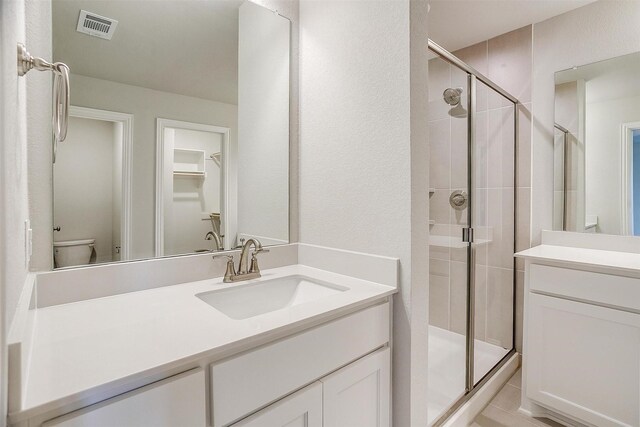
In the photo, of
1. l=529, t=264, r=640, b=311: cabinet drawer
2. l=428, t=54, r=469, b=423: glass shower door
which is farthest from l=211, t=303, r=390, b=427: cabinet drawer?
l=529, t=264, r=640, b=311: cabinet drawer

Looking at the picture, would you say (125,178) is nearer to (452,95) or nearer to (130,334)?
(130,334)

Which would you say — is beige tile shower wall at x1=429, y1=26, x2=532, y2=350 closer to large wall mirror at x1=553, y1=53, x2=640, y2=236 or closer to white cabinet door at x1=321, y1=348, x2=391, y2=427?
large wall mirror at x1=553, y1=53, x2=640, y2=236

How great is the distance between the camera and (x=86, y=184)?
1.09 meters

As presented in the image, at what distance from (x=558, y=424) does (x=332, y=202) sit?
5.60ft

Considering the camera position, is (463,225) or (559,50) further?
(559,50)

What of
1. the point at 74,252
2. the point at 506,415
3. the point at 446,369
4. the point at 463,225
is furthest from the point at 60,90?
the point at 506,415

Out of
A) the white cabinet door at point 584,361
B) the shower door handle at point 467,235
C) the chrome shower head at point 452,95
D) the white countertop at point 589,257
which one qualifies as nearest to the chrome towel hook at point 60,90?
the chrome shower head at point 452,95

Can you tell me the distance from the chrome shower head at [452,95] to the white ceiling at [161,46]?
3.76ft

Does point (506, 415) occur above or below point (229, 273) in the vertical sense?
below

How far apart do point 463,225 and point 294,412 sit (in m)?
1.43

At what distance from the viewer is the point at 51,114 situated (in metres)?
1.04

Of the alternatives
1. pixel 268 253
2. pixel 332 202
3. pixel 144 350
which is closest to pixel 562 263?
pixel 332 202

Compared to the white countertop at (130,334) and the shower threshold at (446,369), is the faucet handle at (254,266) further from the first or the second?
the shower threshold at (446,369)

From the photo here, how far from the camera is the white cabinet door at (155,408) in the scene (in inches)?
23.5
